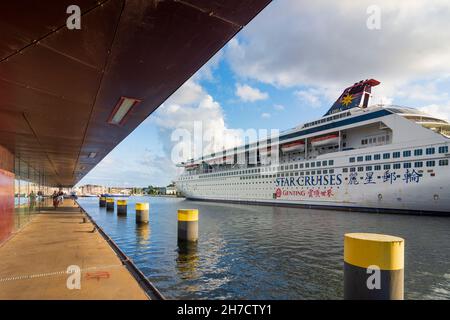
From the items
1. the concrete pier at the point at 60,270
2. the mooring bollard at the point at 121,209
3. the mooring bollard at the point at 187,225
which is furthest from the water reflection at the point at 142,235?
the mooring bollard at the point at 121,209

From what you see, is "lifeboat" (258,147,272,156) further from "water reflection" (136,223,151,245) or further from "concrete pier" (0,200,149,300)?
"concrete pier" (0,200,149,300)

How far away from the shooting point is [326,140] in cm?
5144

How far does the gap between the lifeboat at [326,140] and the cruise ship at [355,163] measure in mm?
167

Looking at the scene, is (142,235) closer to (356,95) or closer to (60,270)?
(60,270)

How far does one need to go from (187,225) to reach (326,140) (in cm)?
4255

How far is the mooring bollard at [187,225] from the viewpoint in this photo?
1421cm

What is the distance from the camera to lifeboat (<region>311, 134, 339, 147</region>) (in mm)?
50584

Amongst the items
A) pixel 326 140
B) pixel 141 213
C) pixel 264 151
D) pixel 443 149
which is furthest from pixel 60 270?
pixel 264 151

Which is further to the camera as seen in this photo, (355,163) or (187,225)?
(355,163)

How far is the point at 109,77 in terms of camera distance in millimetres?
5004

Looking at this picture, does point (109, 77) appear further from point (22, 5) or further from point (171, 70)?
point (22, 5)

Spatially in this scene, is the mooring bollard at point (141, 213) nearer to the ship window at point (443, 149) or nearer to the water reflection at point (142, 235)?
the water reflection at point (142, 235)
